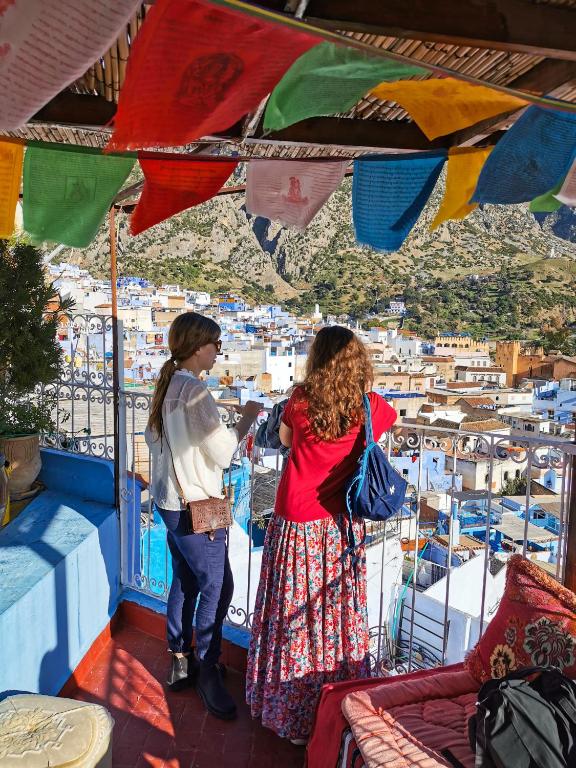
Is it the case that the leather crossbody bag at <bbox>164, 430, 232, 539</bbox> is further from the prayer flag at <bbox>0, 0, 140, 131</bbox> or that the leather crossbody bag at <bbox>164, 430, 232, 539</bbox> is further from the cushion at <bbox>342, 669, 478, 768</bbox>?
the prayer flag at <bbox>0, 0, 140, 131</bbox>

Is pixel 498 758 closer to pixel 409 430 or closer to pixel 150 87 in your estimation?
pixel 409 430

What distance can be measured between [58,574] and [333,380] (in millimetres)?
1512

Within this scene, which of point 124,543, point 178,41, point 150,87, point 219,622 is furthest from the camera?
point 124,543

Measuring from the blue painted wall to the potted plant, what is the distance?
8.3 inches

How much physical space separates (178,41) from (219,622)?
2185 millimetres

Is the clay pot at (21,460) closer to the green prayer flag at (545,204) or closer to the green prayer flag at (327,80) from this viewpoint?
the green prayer flag at (327,80)

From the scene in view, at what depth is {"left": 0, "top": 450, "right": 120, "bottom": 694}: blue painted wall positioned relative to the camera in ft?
7.57

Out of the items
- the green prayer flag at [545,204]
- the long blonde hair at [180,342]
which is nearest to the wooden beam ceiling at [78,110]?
the long blonde hair at [180,342]

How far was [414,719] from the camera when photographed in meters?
1.88

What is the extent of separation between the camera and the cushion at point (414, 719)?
1.71 metres

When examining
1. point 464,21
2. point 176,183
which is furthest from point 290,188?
point 464,21

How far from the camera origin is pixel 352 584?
2275 millimetres

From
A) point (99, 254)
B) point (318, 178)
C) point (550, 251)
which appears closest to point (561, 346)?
point (550, 251)

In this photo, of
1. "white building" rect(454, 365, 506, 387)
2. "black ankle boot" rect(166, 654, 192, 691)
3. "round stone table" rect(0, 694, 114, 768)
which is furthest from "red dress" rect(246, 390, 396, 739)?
"white building" rect(454, 365, 506, 387)
